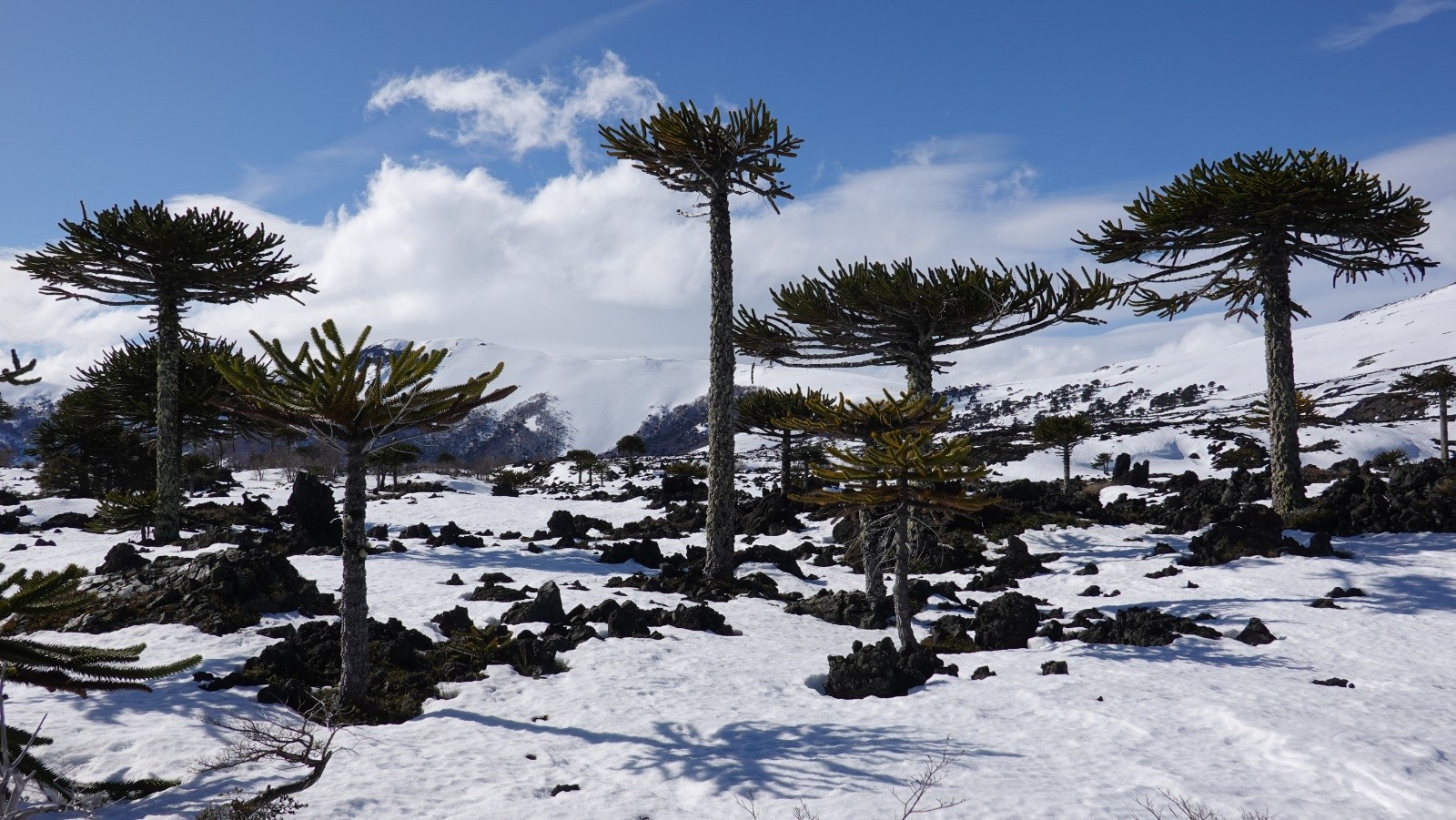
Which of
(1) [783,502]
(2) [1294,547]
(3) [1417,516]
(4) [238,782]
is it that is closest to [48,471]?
(1) [783,502]

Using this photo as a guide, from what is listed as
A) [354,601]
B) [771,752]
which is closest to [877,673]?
[771,752]

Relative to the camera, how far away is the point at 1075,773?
5.69 metres

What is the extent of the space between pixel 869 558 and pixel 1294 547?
858 centimetres

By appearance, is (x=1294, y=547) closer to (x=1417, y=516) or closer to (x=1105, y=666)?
(x=1417, y=516)

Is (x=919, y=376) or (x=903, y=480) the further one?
(x=919, y=376)

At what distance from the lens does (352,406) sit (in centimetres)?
652

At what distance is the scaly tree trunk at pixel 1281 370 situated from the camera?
1566 cm

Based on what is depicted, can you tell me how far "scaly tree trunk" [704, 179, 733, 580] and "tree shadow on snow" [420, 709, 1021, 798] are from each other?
23.4 feet

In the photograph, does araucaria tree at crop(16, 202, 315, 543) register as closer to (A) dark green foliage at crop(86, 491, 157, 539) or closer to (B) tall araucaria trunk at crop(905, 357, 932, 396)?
(A) dark green foliage at crop(86, 491, 157, 539)

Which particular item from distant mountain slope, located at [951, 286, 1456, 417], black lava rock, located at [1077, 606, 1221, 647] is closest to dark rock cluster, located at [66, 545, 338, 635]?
black lava rock, located at [1077, 606, 1221, 647]

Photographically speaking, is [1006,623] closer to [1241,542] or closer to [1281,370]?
[1241,542]

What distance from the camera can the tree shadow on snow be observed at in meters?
5.69

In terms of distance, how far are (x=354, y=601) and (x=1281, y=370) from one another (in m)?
18.3

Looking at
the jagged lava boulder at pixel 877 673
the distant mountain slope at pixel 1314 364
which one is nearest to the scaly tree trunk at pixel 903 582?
the jagged lava boulder at pixel 877 673
